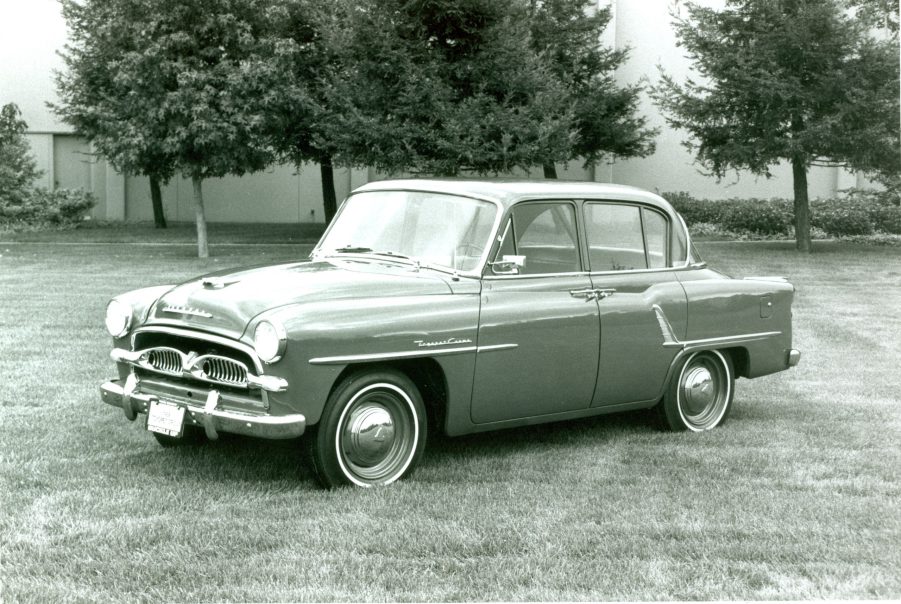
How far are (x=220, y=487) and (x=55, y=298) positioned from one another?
31.2ft

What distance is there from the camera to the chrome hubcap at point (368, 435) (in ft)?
18.0

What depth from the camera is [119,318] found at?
20.3 ft

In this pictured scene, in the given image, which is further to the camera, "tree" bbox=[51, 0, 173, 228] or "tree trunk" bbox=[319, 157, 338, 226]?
"tree trunk" bbox=[319, 157, 338, 226]

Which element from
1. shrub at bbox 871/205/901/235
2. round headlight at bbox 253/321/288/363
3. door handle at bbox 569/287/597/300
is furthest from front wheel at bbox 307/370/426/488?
shrub at bbox 871/205/901/235

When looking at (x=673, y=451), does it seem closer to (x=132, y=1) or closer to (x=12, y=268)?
(x=12, y=268)

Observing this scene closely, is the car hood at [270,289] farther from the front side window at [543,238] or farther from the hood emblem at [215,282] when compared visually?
the front side window at [543,238]

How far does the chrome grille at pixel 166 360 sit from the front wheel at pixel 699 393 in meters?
3.08

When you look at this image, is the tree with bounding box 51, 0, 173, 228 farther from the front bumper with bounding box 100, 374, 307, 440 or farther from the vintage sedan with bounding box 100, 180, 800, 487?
the front bumper with bounding box 100, 374, 307, 440

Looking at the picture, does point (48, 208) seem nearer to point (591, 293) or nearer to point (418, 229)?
point (418, 229)

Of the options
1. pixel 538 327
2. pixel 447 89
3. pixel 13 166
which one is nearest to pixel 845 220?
pixel 447 89

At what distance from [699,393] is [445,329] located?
2279 millimetres

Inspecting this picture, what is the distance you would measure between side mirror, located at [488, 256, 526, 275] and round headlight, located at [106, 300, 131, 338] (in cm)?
203

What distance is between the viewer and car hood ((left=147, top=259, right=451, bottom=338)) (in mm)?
5438

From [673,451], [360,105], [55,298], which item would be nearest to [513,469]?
[673,451]
